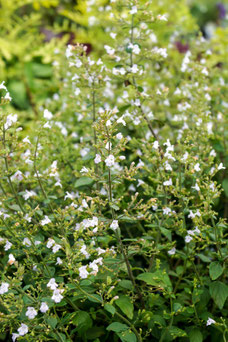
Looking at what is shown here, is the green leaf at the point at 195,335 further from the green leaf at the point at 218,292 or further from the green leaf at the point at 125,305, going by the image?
the green leaf at the point at 125,305

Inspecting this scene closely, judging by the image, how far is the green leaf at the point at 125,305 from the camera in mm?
1375

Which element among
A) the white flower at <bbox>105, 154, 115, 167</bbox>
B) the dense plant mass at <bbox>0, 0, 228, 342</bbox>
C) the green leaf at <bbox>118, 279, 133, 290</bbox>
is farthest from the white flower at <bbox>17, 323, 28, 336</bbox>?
the white flower at <bbox>105, 154, 115, 167</bbox>

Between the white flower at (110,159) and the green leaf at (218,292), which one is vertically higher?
the white flower at (110,159)

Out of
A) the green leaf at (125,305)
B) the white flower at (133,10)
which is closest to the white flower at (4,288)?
the green leaf at (125,305)

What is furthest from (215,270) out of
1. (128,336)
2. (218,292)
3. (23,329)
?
(23,329)

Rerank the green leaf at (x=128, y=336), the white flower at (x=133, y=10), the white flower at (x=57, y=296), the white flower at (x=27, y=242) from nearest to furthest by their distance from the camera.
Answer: the white flower at (x=57, y=296), the green leaf at (x=128, y=336), the white flower at (x=27, y=242), the white flower at (x=133, y=10)

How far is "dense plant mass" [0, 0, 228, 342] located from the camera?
134cm

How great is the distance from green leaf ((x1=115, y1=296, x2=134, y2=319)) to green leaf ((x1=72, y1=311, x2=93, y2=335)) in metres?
0.12

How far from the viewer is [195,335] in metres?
1.52

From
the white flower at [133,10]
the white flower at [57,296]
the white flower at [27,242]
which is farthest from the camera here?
the white flower at [133,10]

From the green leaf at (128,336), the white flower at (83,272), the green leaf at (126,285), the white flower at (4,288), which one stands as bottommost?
the green leaf at (128,336)

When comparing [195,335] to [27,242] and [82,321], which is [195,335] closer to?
[82,321]

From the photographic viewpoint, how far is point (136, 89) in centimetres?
189

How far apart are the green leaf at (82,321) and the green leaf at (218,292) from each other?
1.58 ft
